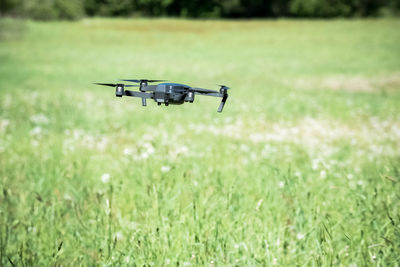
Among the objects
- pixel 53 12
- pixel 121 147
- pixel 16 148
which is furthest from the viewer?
pixel 53 12

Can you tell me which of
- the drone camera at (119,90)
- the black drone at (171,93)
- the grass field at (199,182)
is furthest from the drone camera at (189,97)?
the grass field at (199,182)

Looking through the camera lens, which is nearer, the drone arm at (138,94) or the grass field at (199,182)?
the drone arm at (138,94)

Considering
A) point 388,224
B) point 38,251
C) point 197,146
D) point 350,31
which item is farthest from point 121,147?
point 350,31

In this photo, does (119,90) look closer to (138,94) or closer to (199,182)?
(138,94)

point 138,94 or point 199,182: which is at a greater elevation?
point 138,94

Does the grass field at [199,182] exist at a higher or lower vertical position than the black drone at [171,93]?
lower

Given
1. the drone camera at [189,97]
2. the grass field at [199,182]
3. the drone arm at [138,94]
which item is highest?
the drone camera at [189,97]

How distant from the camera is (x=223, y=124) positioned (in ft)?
23.1

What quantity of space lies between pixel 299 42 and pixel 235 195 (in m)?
35.9

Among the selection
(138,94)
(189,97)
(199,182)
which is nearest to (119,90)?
(138,94)

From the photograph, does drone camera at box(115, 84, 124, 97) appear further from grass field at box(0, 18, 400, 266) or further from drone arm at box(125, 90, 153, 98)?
grass field at box(0, 18, 400, 266)

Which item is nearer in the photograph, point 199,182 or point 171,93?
point 171,93

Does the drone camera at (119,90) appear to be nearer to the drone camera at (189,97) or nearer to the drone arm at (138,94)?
the drone arm at (138,94)

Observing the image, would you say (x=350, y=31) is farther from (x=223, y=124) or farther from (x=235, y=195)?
(x=235, y=195)
